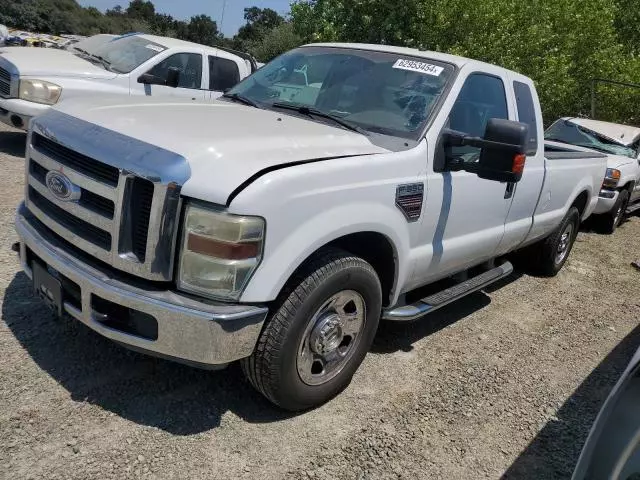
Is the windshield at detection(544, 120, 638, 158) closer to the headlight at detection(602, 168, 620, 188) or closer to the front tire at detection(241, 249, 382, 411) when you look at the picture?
the headlight at detection(602, 168, 620, 188)

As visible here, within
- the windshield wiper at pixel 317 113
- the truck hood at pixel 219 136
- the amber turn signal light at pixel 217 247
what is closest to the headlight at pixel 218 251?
the amber turn signal light at pixel 217 247

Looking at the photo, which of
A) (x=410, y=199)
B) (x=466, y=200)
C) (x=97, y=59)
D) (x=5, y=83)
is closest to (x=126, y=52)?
(x=97, y=59)

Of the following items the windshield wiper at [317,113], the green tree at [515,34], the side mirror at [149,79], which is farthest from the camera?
the green tree at [515,34]

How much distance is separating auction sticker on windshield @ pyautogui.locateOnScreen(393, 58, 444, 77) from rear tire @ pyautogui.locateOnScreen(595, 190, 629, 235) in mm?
6110

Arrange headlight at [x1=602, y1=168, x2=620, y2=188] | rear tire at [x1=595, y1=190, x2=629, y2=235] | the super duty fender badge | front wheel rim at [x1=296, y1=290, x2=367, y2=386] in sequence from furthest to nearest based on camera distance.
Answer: rear tire at [x1=595, y1=190, x2=629, y2=235] < headlight at [x1=602, y1=168, x2=620, y2=188] < the super duty fender badge < front wheel rim at [x1=296, y1=290, x2=367, y2=386]

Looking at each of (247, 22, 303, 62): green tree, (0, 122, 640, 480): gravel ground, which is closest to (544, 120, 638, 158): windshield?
(0, 122, 640, 480): gravel ground

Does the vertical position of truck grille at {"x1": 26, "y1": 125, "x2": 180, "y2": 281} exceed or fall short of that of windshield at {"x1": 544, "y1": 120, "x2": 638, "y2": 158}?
it falls short

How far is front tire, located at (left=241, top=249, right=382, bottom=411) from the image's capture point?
271 cm

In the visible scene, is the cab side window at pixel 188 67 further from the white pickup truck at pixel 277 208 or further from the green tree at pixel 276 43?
the green tree at pixel 276 43

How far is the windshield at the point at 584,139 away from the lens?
30.7 feet

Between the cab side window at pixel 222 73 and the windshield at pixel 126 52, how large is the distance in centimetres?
79

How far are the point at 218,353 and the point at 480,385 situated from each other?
197cm

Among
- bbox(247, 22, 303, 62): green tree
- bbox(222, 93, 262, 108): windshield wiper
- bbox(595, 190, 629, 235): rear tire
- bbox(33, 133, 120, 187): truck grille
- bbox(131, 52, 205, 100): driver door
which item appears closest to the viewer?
bbox(33, 133, 120, 187): truck grille

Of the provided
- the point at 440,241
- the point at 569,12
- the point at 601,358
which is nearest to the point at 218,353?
the point at 440,241
